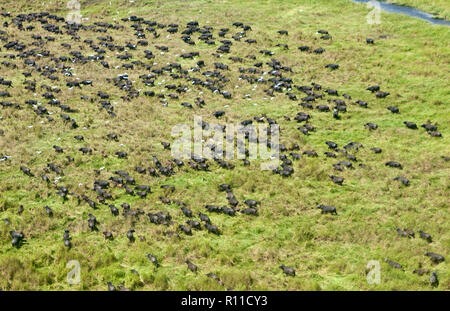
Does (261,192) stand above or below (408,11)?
below

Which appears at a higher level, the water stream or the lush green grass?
the water stream

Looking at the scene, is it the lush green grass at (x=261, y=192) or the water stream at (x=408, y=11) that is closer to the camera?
the lush green grass at (x=261, y=192)

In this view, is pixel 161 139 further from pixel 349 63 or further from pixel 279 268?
pixel 349 63

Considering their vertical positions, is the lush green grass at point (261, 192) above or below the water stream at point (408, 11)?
below

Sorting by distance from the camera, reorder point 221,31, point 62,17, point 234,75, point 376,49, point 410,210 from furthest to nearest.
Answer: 1. point 62,17
2. point 221,31
3. point 376,49
4. point 234,75
5. point 410,210

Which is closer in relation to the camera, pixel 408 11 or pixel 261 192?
pixel 261 192

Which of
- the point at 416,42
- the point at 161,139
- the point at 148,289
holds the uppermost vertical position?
the point at 416,42

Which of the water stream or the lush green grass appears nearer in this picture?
the lush green grass
